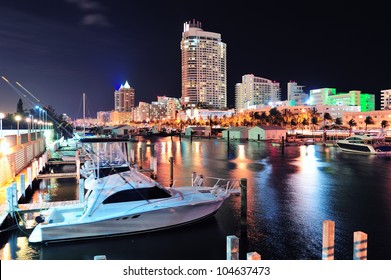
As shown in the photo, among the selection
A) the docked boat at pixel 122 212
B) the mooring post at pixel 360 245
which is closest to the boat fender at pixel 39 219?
the docked boat at pixel 122 212

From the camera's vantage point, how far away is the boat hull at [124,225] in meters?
12.3

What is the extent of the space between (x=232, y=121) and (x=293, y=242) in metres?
129

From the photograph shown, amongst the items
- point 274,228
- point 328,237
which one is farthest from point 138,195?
point 328,237

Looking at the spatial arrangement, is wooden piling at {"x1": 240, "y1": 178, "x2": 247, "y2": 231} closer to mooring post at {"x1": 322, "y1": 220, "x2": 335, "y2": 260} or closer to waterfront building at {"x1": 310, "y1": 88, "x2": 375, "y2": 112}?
mooring post at {"x1": 322, "y1": 220, "x2": 335, "y2": 260}

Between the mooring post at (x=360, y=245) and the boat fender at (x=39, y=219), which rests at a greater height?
the mooring post at (x=360, y=245)

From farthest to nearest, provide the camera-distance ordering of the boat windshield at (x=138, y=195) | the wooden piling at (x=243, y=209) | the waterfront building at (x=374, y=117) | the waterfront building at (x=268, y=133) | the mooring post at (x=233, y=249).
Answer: the waterfront building at (x=374, y=117), the waterfront building at (x=268, y=133), the wooden piling at (x=243, y=209), the boat windshield at (x=138, y=195), the mooring post at (x=233, y=249)

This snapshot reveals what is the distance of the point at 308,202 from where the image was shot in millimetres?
19406

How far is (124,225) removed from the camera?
1298 cm

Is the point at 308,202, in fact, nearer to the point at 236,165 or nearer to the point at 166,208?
the point at 166,208

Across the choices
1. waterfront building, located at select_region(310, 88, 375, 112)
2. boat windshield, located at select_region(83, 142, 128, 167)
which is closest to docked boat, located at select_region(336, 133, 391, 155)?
boat windshield, located at select_region(83, 142, 128, 167)

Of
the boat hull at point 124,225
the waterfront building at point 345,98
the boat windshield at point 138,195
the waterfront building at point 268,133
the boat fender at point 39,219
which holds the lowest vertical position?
the boat hull at point 124,225

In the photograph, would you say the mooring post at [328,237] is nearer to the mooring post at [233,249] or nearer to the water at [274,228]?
the mooring post at [233,249]

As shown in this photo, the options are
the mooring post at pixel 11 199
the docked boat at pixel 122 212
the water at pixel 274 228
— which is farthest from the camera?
the mooring post at pixel 11 199

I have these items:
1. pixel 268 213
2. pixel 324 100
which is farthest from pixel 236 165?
pixel 324 100
